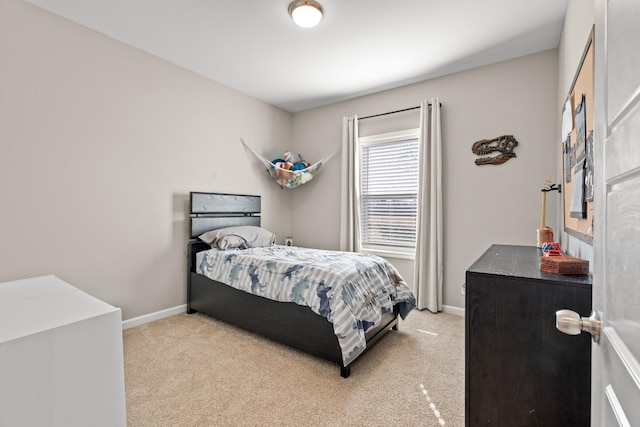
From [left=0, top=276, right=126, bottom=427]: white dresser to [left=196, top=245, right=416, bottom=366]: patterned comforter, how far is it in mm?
1279

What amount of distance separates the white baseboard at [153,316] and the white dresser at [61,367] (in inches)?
74.0

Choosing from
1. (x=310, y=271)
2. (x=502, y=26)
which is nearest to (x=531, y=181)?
(x=502, y=26)

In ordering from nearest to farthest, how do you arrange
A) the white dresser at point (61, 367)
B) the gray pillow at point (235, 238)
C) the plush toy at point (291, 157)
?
the white dresser at point (61, 367)
the gray pillow at point (235, 238)
the plush toy at point (291, 157)

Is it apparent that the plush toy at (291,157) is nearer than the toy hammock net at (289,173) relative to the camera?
No

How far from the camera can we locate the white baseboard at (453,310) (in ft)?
10.4

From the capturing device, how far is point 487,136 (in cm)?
305

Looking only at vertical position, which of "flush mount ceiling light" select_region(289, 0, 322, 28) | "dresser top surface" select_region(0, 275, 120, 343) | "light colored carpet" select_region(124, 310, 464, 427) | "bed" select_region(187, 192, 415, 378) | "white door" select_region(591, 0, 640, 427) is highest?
"flush mount ceiling light" select_region(289, 0, 322, 28)

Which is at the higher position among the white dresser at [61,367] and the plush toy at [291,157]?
the plush toy at [291,157]

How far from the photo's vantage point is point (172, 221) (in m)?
3.12

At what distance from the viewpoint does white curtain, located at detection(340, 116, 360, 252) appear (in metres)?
3.85

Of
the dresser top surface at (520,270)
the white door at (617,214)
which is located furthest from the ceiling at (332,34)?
the white door at (617,214)

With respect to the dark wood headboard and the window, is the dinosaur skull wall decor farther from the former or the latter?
the dark wood headboard

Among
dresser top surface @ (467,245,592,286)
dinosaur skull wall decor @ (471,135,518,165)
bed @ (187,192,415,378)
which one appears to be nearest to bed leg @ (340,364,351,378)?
bed @ (187,192,415,378)

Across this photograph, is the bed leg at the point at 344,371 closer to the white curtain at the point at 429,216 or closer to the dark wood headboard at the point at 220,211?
the white curtain at the point at 429,216
